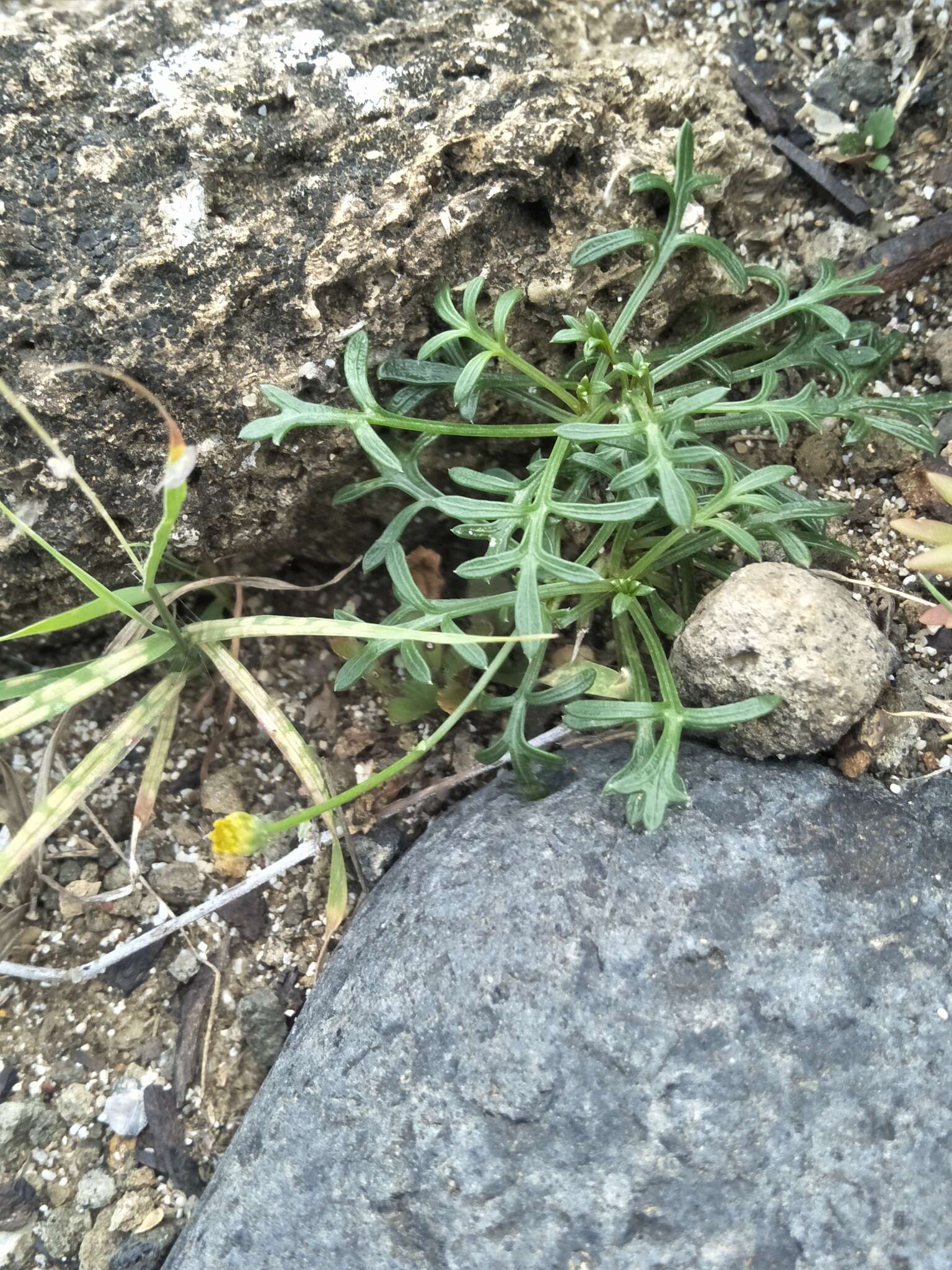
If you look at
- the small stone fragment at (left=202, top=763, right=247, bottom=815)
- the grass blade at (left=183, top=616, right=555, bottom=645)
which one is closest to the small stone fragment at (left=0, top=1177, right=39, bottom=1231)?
the small stone fragment at (left=202, top=763, right=247, bottom=815)

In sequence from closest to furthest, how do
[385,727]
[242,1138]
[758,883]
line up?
[758,883] → [242,1138] → [385,727]

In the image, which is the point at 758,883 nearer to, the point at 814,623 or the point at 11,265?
the point at 814,623

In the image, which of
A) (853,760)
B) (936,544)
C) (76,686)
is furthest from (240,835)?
(936,544)

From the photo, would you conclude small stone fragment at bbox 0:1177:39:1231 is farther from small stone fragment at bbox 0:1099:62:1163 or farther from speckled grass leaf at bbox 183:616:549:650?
speckled grass leaf at bbox 183:616:549:650

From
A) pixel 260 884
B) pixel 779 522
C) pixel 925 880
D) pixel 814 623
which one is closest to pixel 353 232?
pixel 779 522

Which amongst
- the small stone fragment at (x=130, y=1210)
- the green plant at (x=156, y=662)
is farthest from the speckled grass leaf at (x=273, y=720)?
the small stone fragment at (x=130, y=1210)

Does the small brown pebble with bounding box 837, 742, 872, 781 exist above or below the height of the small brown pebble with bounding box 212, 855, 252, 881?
above
